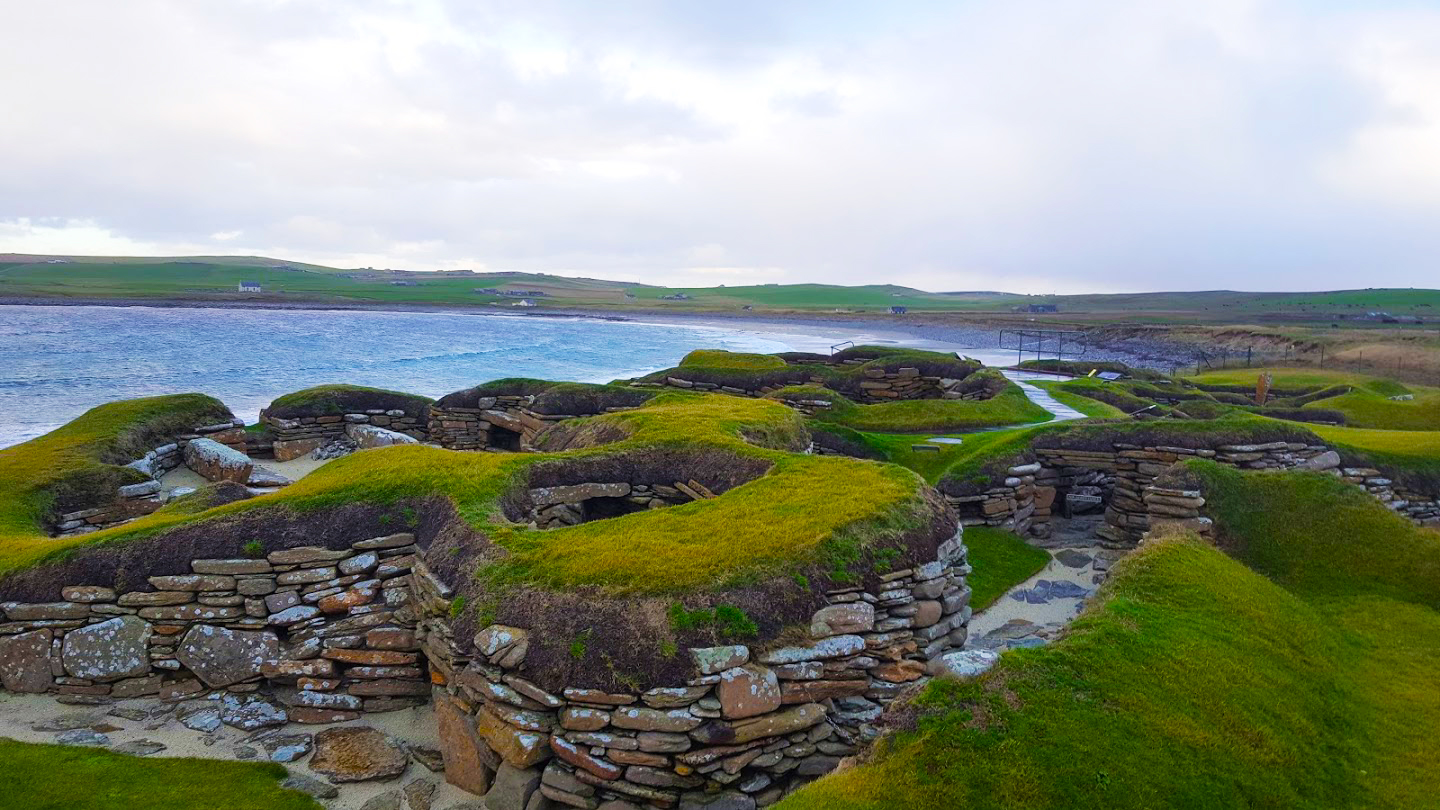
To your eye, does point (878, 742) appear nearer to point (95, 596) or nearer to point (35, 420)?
point (95, 596)

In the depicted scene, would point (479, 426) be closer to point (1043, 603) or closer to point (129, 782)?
point (129, 782)

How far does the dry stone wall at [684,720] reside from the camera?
25.6ft

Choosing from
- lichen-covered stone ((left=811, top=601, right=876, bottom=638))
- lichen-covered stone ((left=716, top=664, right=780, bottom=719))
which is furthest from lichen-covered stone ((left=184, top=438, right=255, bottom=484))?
lichen-covered stone ((left=811, top=601, right=876, bottom=638))

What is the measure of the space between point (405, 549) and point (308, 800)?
3.64m

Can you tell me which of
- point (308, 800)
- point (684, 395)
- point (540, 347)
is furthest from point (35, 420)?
point (540, 347)

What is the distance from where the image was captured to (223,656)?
1032 cm

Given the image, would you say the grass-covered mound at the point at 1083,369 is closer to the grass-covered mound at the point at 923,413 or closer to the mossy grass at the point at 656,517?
the grass-covered mound at the point at 923,413

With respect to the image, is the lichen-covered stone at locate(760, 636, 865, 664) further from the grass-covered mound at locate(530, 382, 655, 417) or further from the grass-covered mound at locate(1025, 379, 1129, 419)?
the grass-covered mound at locate(1025, 379, 1129, 419)

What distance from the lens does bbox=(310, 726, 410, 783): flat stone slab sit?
8.95 m

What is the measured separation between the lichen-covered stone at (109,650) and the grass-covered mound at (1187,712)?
9.33 metres

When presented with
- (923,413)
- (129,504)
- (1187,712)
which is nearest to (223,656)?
(129,504)

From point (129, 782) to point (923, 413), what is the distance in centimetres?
2012

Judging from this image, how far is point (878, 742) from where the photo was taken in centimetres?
705

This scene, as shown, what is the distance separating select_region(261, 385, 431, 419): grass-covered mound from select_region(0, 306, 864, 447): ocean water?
1439 centimetres
